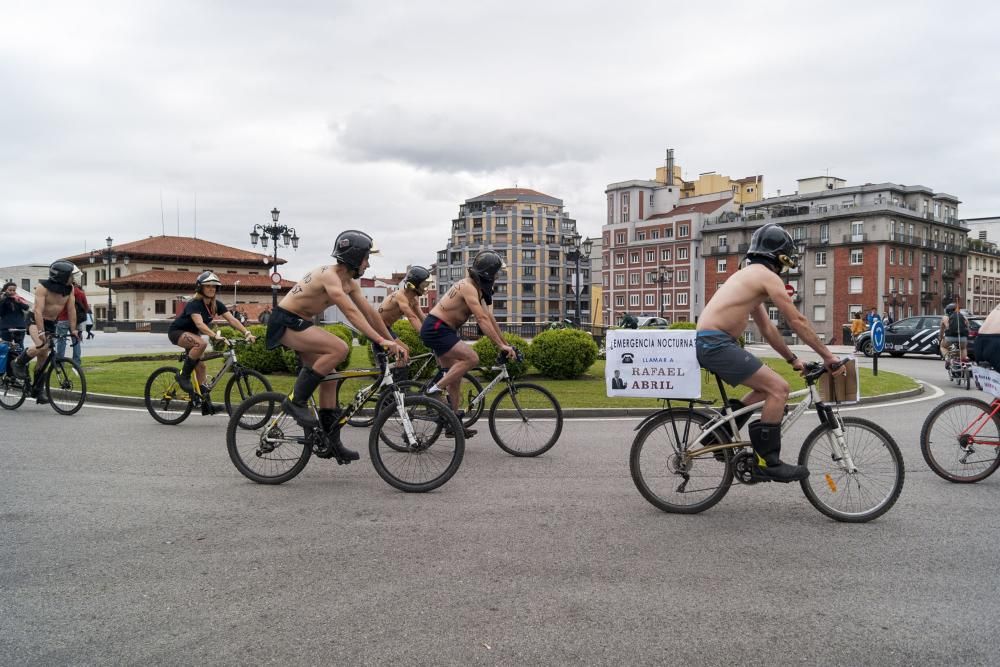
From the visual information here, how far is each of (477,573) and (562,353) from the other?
11.5m

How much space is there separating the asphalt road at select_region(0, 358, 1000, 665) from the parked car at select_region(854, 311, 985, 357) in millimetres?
24183

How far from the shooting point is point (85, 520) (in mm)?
5059

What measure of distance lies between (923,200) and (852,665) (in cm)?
9921

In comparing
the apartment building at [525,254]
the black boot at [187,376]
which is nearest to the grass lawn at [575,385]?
the black boot at [187,376]

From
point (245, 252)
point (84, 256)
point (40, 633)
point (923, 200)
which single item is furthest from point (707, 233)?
point (40, 633)

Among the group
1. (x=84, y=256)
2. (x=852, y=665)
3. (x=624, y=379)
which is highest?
(x=84, y=256)

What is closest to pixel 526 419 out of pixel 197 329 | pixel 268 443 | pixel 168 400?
pixel 268 443

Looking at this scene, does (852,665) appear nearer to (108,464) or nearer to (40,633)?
(40,633)

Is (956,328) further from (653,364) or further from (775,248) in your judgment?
(653,364)

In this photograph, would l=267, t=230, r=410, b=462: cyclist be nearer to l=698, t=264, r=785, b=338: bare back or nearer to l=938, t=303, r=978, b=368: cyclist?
l=698, t=264, r=785, b=338: bare back

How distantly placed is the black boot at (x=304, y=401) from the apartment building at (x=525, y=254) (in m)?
115

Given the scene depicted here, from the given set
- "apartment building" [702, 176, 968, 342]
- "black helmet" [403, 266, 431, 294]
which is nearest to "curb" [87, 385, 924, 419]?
"black helmet" [403, 266, 431, 294]

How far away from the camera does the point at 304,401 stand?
6.20 m

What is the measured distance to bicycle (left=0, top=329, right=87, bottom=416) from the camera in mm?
10133
